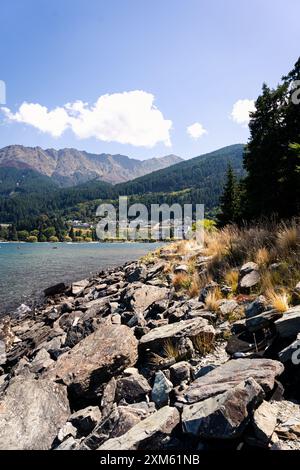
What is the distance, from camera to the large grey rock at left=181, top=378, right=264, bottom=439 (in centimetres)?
349

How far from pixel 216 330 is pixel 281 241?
4041mm

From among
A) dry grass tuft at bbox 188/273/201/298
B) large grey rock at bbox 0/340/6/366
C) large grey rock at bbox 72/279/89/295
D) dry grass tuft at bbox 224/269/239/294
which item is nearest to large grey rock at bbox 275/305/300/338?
dry grass tuft at bbox 224/269/239/294

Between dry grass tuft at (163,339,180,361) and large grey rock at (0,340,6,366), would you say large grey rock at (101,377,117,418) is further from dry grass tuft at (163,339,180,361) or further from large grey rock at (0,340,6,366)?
large grey rock at (0,340,6,366)

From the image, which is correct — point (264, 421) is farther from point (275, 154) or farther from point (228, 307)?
point (275, 154)

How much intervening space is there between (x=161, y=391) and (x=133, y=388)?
25.8 inches

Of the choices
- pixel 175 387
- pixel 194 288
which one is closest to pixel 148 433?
pixel 175 387

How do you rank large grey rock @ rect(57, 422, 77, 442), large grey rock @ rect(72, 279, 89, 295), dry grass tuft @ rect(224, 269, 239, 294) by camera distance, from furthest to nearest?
1. large grey rock @ rect(72, 279, 89, 295)
2. dry grass tuft @ rect(224, 269, 239, 294)
3. large grey rock @ rect(57, 422, 77, 442)

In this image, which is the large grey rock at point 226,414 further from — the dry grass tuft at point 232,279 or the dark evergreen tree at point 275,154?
the dark evergreen tree at point 275,154

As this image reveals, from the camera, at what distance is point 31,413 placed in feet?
16.3

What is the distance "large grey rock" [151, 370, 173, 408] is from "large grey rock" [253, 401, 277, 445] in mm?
1587

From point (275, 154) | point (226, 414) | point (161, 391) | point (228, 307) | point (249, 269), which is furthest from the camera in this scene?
point (275, 154)

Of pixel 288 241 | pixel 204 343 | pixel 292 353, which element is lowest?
pixel 204 343

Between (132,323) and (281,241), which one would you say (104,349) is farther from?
(281,241)

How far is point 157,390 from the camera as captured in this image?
4957 millimetres
